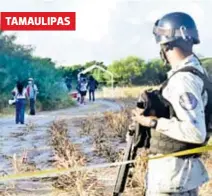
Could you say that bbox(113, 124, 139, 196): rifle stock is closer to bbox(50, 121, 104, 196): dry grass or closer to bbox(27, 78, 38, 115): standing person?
bbox(50, 121, 104, 196): dry grass

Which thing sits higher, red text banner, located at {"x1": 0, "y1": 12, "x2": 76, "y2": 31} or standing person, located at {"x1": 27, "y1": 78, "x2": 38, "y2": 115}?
red text banner, located at {"x1": 0, "y1": 12, "x2": 76, "y2": 31}

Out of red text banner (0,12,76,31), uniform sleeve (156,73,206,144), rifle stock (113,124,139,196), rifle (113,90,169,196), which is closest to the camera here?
uniform sleeve (156,73,206,144)

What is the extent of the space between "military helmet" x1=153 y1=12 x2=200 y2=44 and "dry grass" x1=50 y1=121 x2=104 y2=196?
769 mm

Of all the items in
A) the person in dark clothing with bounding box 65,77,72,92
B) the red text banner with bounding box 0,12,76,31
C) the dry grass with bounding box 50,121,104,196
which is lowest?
the dry grass with bounding box 50,121,104,196

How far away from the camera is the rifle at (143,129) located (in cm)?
166

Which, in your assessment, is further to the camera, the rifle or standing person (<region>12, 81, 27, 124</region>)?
standing person (<region>12, 81, 27, 124</region>)

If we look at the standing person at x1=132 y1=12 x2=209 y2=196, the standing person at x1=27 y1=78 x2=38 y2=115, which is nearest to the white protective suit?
the standing person at x1=132 y1=12 x2=209 y2=196

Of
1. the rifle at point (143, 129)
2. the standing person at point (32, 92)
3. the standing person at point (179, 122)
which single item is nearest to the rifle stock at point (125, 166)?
the rifle at point (143, 129)

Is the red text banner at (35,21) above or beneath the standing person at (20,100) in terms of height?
above

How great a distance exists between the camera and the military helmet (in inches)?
67.0

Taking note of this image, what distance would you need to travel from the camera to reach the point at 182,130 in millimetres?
1524

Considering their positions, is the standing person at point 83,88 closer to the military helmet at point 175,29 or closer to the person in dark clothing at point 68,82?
the person in dark clothing at point 68,82

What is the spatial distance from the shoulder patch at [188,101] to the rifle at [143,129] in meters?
0.11

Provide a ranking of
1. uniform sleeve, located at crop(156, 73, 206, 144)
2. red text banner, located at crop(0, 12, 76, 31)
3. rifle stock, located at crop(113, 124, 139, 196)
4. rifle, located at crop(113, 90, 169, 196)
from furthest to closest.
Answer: red text banner, located at crop(0, 12, 76, 31)
rifle stock, located at crop(113, 124, 139, 196)
rifle, located at crop(113, 90, 169, 196)
uniform sleeve, located at crop(156, 73, 206, 144)
